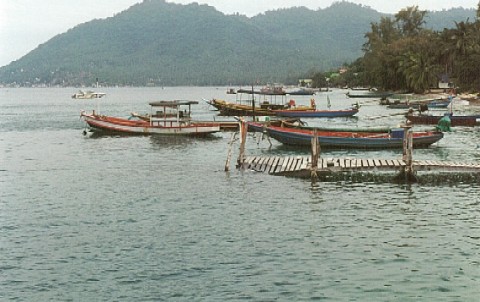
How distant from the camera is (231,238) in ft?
75.2

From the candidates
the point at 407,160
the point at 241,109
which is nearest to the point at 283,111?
the point at 241,109

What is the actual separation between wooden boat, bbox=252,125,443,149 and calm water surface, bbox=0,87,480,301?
1118 cm

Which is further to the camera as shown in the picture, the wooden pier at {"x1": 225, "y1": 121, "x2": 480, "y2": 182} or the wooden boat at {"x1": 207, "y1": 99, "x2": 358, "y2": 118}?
the wooden boat at {"x1": 207, "y1": 99, "x2": 358, "y2": 118}

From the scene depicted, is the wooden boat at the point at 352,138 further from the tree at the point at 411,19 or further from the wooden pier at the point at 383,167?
the tree at the point at 411,19

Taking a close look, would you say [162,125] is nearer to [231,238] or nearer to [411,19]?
[231,238]

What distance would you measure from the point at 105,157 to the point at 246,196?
22136 millimetres

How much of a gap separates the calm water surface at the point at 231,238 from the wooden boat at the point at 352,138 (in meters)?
11.2

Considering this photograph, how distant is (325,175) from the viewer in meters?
34.8

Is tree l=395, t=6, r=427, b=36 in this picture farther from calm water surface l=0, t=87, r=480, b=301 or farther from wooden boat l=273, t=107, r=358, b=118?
calm water surface l=0, t=87, r=480, b=301

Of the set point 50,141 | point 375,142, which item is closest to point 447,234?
point 375,142

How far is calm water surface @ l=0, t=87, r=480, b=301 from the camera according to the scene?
1775 cm

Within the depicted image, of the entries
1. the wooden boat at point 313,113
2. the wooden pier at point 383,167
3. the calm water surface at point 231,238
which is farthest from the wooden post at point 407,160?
the wooden boat at point 313,113

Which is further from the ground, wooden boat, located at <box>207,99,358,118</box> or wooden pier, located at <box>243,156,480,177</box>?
wooden boat, located at <box>207,99,358,118</box>

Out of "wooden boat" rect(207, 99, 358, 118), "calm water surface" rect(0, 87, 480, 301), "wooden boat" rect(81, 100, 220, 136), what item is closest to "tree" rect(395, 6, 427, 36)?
"wooden boat" rect(207, 99, 358, 118)
